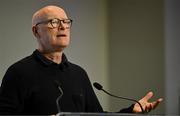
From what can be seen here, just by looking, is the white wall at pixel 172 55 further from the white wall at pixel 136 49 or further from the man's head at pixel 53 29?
the man's head at pixel 53 29

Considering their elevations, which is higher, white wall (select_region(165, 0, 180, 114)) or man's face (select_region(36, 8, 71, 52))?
man's face (select_region(36, 8, 71, 52))

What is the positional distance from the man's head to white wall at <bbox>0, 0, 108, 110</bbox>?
129cm

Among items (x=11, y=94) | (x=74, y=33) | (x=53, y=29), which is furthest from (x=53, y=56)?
(x=74, y=33)

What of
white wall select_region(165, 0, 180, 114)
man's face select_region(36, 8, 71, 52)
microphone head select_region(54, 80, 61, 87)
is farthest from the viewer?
white wall select_region(165, 0, 180, 114)

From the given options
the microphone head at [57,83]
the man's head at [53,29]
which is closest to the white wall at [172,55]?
the man's head at [53,29]

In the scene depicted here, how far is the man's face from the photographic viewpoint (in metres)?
2.07

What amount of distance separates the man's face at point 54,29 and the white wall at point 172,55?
Result: 1.79 metres

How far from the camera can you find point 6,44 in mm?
3332

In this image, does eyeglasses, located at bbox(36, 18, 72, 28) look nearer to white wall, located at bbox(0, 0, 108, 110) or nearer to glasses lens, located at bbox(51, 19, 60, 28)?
glasses lens, located at bbox(51, 19, 60, 28)

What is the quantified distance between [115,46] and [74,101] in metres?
2.17

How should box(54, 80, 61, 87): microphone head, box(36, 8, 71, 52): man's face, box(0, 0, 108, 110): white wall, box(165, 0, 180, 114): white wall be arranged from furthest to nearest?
box(165, 0, 180, 114): white wall → box(0, 0, 108, 110): white wall → box(36, 8, 71, 52): man's face → box(54, 80, 61, 87): microphone head

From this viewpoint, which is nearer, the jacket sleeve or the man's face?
the jacket sleeve

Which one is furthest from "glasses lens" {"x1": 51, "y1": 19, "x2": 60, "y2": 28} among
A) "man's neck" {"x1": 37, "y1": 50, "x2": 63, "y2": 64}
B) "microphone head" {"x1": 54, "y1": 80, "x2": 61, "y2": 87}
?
"microphone head" {"x1": 54, "y1": 80, "x2": 61, "y2": 87}

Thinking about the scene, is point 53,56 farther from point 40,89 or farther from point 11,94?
point 11,94
